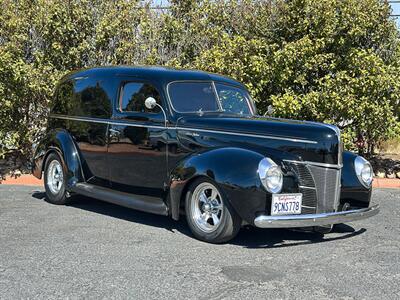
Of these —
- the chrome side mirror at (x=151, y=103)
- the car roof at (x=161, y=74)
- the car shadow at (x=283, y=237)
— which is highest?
the car roof at (x=161, y=74)

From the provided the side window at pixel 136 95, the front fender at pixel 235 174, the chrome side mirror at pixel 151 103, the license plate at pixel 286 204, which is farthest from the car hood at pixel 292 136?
the side window at pixel 136 95

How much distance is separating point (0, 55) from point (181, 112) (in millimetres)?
4737

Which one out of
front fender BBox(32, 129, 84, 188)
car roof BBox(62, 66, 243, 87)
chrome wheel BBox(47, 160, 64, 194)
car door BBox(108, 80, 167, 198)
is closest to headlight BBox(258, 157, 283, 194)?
car door BBox(108, 80, 167, 198)

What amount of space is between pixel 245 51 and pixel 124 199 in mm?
4675

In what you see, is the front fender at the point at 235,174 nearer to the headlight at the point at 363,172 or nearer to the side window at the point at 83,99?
the headlight at the point at 363,172

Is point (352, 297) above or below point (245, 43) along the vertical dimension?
below

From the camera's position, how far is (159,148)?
6371mm

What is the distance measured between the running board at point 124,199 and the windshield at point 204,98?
1.10 meters

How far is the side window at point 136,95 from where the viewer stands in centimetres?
662

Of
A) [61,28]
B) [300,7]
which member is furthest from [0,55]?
[300,7]

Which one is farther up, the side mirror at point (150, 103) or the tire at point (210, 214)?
the side mirror at point (150, 103)

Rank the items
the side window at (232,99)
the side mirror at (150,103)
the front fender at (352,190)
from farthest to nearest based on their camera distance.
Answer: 1. the side window at (232,99)
2. the side mirror at (150,103)
3. the front fender at (352,190)

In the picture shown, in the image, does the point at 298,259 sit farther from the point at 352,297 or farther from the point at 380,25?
the point at 380,25

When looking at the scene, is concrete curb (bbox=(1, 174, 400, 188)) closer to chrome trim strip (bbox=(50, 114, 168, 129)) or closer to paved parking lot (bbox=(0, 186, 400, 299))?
chrome trim strip (bbox=(50, 114, 168, 129))
